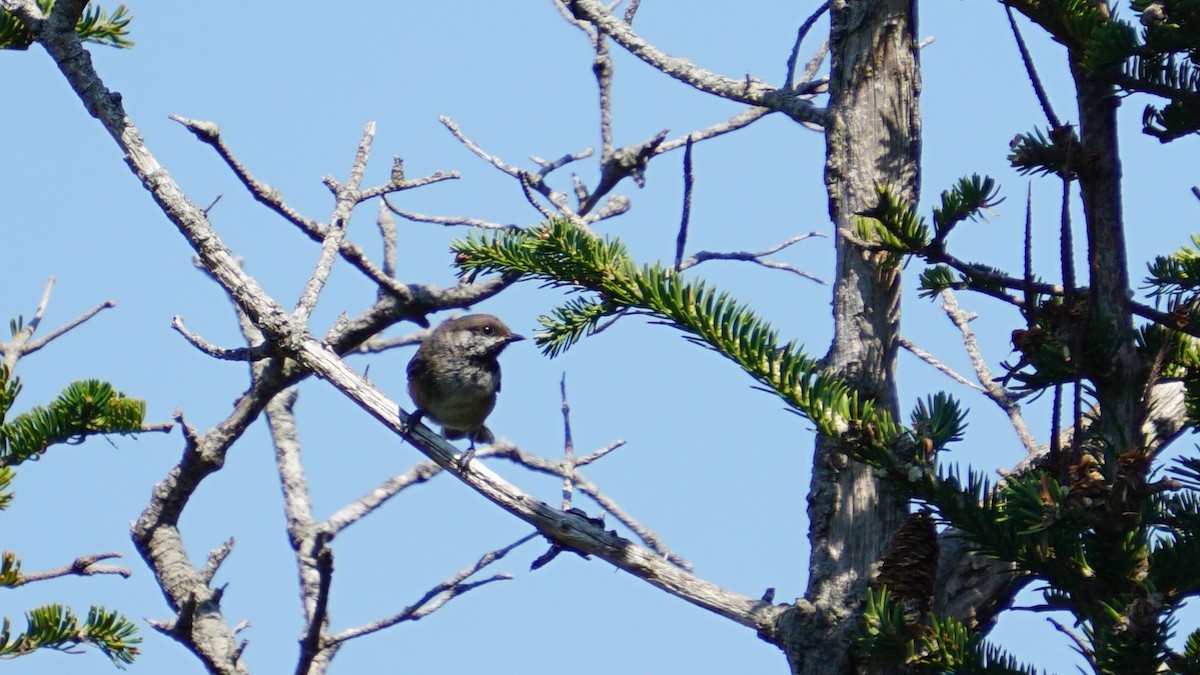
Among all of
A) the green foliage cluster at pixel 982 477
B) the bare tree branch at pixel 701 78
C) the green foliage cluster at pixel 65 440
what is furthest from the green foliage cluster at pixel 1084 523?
the green foliage cluster at pixel 65 440

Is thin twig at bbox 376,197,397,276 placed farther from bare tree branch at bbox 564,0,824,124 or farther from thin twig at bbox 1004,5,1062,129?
thin twig at bbox 1004,5,1062,129

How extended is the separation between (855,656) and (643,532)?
285cm

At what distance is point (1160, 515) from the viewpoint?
2.32 meters

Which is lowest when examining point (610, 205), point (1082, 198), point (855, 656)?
point (855, 656)

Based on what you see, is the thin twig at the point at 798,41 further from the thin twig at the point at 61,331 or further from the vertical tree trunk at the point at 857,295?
the thin twig at the point at 61,331

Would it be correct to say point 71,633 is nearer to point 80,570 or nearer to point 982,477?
point 80,570

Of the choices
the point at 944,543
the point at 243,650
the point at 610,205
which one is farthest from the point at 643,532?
the point at 944,543

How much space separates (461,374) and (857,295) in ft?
14.2

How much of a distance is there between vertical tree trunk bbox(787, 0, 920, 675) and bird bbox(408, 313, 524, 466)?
13.8 ft

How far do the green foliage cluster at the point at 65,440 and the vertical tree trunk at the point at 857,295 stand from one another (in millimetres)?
2749

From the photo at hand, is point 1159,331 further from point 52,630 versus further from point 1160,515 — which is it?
point 52,630

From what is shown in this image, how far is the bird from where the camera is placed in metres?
7.33

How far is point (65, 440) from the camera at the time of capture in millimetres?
4512

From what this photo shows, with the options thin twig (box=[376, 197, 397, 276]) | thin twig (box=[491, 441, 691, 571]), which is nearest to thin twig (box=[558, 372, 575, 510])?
thin twig (box=[491, 441, 691, 571])
